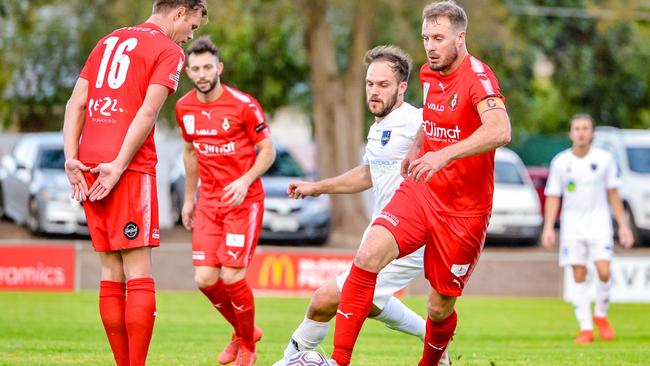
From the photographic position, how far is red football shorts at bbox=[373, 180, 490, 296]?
790cm

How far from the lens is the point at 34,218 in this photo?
25.5 m

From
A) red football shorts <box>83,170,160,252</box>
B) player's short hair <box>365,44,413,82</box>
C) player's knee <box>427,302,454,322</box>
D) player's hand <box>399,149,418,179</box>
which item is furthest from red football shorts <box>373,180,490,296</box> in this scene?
red football shorts <box>83,170,160,252</box>

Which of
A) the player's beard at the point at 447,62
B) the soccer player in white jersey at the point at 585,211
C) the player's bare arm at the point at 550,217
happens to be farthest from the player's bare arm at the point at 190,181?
the player's bare arm at the point at 550,217

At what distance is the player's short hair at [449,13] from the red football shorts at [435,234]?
3.45 ft

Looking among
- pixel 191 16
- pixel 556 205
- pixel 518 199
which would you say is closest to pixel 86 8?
pixel 518 199

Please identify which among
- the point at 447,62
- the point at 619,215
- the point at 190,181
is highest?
the point at 447,62

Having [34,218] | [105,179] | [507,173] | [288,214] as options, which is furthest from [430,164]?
[507,173]

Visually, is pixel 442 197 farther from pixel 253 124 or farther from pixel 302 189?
pixel 253 124

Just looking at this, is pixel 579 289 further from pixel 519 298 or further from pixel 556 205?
pixel 519 298

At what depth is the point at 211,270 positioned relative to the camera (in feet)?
33.8

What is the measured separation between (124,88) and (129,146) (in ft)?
1.32

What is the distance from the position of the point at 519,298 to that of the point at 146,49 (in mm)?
14117

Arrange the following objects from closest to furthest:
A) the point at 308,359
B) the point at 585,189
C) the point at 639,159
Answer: the point at 308,359, the point at 585,189, the point at 639,159

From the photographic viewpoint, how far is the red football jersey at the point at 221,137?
1046 centimetres
